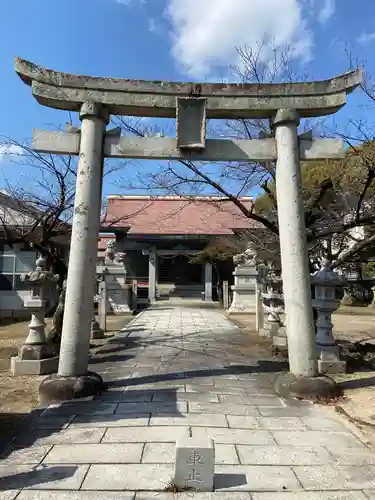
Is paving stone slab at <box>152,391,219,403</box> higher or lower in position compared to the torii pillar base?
lower

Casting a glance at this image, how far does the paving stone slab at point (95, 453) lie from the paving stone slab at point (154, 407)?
1036mm

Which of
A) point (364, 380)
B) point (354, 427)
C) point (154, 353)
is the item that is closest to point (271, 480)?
point (354, 427)

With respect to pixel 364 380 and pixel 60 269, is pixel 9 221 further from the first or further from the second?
pixel 364 380

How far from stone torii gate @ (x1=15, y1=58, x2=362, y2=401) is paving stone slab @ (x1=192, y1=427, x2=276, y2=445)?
152 centimetres

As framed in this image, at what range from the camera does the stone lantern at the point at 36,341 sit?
→ 7.34 meters

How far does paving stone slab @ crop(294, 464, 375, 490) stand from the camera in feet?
11.0

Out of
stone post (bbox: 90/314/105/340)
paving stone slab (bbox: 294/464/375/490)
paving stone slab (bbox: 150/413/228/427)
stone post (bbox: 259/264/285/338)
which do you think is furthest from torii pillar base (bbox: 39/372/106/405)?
stone post (bbox: 259/264/285/338)

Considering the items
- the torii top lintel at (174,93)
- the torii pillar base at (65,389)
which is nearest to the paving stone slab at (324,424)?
the torii pillar base at (65,389)

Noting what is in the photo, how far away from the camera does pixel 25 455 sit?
12.8 ft

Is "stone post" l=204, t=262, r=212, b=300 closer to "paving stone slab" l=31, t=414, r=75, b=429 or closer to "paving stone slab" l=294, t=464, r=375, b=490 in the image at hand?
"paving stone slab" l=31, t=414, r=75, b=429

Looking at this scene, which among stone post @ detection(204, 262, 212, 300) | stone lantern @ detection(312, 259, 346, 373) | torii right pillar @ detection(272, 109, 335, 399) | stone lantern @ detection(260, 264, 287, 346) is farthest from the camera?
stone post @ detection(204, 262, 212, 300)

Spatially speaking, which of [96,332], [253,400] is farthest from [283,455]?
[96,332]

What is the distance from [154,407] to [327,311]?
149 inches

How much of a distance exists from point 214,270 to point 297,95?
21.9 metres
